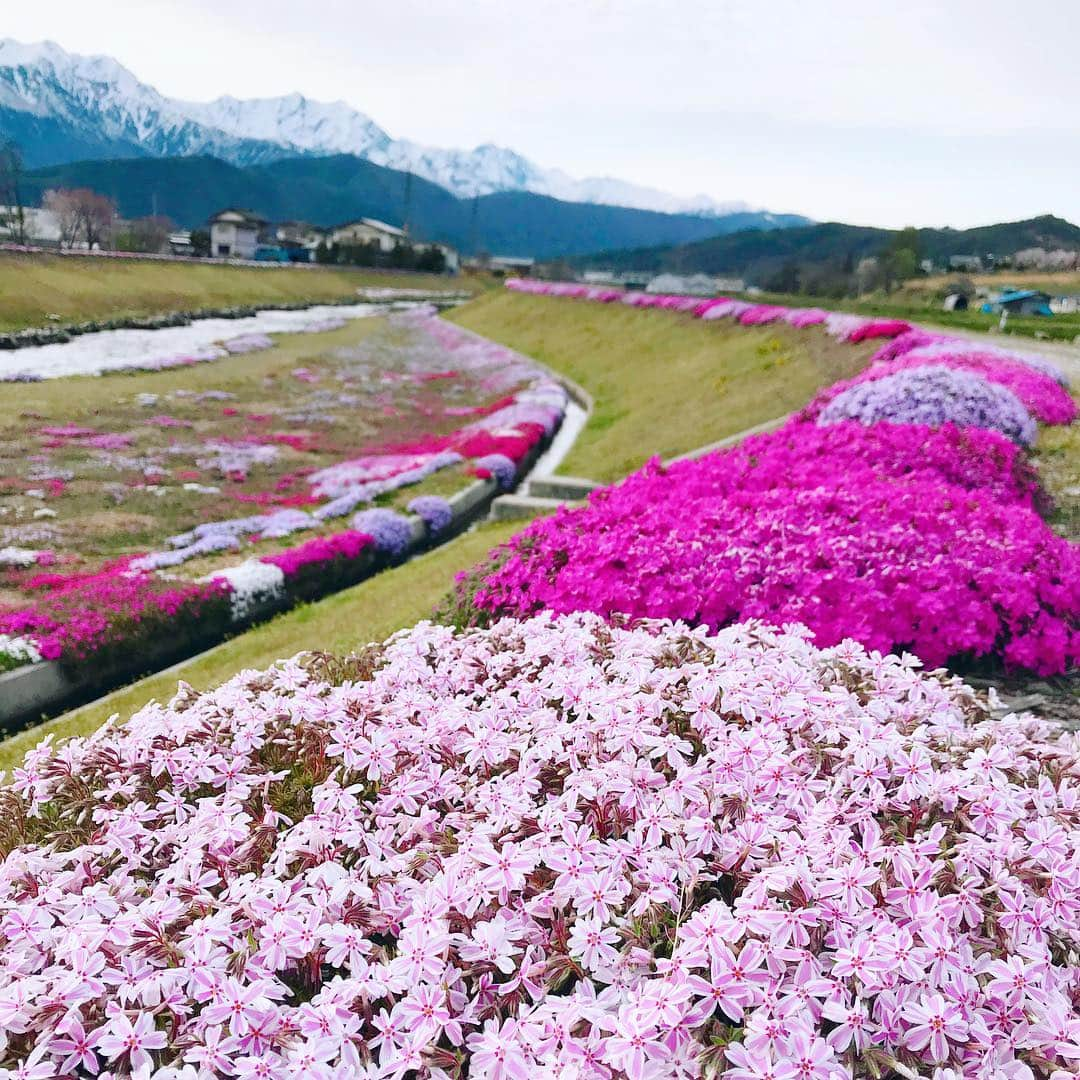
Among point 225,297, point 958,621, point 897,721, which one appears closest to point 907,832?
point 897,721

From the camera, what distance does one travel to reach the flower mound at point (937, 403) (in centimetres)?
1262

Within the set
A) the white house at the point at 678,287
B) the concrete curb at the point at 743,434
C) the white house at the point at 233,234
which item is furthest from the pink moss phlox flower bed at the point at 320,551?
the white house at the point at 233,234

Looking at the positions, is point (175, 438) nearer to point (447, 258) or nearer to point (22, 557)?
point (22, 557)

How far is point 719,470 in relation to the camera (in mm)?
10516

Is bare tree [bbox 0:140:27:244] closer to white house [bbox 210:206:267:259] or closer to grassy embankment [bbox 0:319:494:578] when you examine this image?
grassy embankment [bbox 0:319:494:578]

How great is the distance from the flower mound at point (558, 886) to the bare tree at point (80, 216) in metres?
73.8

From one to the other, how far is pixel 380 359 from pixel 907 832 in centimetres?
3959

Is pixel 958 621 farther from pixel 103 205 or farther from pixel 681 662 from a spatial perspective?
pixel 103 205

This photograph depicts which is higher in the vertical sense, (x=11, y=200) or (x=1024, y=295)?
(x=11, y=200)

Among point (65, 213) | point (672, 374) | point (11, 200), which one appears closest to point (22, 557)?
point (672, 374)

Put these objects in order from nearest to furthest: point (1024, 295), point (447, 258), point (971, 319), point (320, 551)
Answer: point (320, 551), point (971, 319), point (1024, 295), point (447, 258)

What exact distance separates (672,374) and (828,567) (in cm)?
2398

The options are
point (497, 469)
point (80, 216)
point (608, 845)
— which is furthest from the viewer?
point (80, 216)

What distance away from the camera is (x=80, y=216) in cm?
6994
